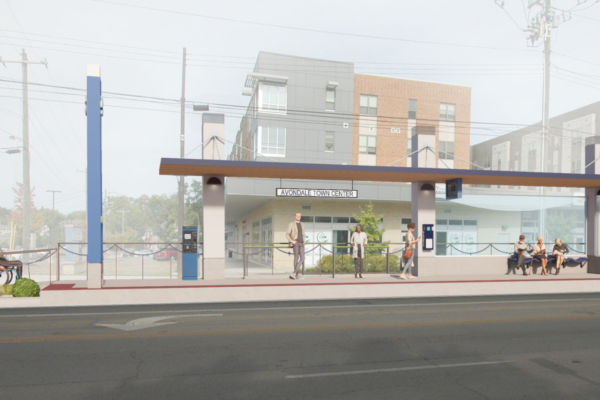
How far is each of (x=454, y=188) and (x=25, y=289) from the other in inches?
579

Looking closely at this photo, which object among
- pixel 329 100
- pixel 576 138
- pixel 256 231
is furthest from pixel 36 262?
pixel 576 138

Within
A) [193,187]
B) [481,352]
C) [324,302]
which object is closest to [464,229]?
[324,302]

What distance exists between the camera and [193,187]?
3440 inches

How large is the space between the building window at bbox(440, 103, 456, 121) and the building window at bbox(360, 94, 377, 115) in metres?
6.89

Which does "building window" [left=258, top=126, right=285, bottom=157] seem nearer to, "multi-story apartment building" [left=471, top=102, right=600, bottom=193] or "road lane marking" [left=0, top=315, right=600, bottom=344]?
"road lane marking" [left=0, top=315, right=600, bottom=344]

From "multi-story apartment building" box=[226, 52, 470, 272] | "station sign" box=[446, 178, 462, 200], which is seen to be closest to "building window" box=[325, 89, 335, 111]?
"multi-story apartment building" box=[226, 52, 470, 272]

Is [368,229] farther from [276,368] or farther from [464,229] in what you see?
[276,368]

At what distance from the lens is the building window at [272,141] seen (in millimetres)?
35656

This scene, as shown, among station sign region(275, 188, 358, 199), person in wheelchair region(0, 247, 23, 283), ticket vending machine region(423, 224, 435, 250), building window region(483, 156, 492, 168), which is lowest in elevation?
person in wheelchair region(0, 247, 23, 283)

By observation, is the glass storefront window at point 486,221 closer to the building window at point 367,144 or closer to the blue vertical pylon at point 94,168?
the building window at point 367,144

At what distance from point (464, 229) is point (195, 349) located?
1279 inches

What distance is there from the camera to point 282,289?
14766 millimetres

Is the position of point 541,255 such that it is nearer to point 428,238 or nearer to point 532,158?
point 428,238

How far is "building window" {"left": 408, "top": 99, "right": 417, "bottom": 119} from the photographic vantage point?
135 feet
